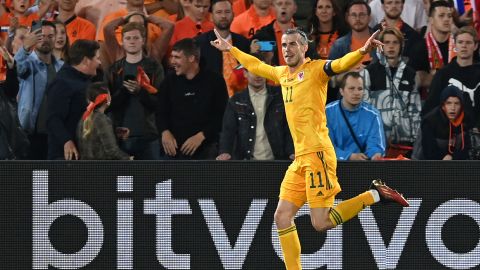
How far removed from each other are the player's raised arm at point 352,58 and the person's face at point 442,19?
305cm

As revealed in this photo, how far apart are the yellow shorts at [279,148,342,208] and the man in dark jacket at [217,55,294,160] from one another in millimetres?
1441

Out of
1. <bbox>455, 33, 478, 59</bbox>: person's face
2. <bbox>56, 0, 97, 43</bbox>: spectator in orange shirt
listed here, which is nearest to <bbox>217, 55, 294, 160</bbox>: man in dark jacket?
<bbox>455, 33, 478, 59</bbox>: person's face

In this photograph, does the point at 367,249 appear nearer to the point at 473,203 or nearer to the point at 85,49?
the point at 473,203

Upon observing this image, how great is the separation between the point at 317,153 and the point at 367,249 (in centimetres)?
158

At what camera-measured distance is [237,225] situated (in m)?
12.7

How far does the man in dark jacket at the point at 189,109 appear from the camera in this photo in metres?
13.5

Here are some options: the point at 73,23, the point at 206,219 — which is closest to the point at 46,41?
the point at 73,23

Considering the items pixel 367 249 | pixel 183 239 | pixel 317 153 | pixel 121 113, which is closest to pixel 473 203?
pixel 367 249

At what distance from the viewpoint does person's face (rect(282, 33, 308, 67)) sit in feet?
37.5

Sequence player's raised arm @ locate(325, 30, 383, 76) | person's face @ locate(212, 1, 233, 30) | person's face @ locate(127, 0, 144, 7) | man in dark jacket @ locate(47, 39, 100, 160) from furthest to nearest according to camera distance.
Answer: person's face @ locate(127, 0, 144, 7), person's face @ locate(212, 1, 233, 30), man in dark jacket @ locate(47, 39, 100, 160), player's raised arm @ locate(325, 30, 383, 76)

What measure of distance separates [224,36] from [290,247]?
3304 mm

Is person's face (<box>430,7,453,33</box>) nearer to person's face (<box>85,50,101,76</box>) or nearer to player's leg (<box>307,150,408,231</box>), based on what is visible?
player's leg (<box>307,150,408,231</box>)

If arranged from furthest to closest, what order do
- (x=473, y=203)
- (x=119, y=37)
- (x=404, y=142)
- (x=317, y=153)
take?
(x=119, y=37) < (x=404, y=142) < (x=473, y=203) < (x=317, y=153)

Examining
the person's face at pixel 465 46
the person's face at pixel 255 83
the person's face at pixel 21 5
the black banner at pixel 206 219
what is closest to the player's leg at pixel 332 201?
the black banner at pixel 206 219
